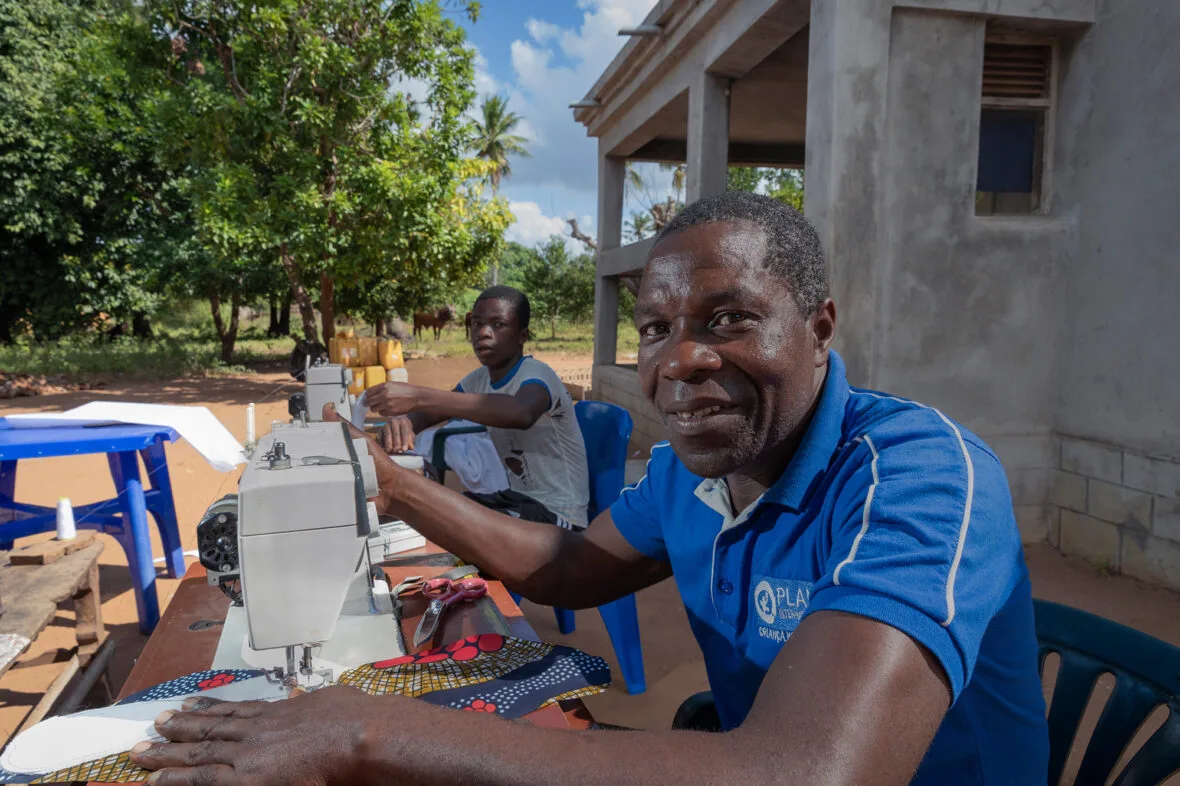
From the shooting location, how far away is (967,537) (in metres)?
0.87

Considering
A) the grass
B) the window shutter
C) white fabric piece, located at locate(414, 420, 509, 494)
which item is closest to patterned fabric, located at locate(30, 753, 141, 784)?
white fabric piece, located at locate(414, 420, 509, 494)

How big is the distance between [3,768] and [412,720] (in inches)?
26.7

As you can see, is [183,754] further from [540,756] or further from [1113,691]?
[1113,691]

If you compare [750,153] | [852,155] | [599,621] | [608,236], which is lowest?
[599,621]

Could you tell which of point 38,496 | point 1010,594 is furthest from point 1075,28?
point 38,496

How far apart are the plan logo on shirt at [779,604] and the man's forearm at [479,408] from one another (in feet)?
6.62

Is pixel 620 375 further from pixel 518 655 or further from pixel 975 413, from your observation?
pixel 518 655

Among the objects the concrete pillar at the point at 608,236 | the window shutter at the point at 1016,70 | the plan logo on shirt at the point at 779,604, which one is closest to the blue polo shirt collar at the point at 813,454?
the plan logo on shirt at the point at 779,604

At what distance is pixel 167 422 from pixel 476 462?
1396mm

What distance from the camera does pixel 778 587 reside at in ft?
3.74

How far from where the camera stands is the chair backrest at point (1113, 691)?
1209 mm

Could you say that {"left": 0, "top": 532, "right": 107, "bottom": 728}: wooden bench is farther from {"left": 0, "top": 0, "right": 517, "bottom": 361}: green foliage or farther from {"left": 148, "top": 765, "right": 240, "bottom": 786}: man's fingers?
{"left": 0, "top": 0, "right": 517, "bottom": 361}: green foliage

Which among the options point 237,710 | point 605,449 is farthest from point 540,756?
point 605,449

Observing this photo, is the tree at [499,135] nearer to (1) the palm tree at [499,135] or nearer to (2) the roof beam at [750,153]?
(1) the palm tree at [499,135]
